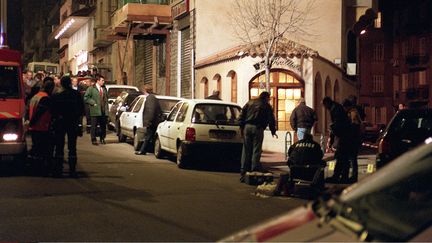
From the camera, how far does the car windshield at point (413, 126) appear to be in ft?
34.7

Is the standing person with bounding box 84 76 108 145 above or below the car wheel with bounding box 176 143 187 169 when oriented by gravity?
above

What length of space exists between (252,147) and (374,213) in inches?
418

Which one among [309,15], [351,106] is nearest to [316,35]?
[309,15]

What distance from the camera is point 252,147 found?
1334 centimetres

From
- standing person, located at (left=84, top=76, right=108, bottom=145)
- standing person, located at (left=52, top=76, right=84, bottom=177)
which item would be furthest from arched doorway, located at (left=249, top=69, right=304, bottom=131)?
standing person, located at (left=52, top=76, right=84, bottom=177)

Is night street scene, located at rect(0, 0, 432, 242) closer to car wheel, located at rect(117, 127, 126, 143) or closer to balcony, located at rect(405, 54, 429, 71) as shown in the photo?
car wheel, located at rect(117, 127, 126, 143)

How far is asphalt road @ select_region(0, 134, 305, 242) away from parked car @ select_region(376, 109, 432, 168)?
5.52ft

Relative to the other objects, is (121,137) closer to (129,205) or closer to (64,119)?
(64,119)

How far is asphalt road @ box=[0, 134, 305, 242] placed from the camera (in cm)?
761

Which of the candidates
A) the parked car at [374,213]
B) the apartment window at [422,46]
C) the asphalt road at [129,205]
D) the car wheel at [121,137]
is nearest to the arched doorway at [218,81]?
the car wheel at [121,137]

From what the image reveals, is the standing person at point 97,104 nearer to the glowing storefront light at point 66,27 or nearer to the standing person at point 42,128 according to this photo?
the standing person at point 42,128

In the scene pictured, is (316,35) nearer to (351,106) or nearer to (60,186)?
(351,106)

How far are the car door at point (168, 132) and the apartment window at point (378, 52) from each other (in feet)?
167

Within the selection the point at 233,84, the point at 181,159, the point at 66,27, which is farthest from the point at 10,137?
the point at 66,27
